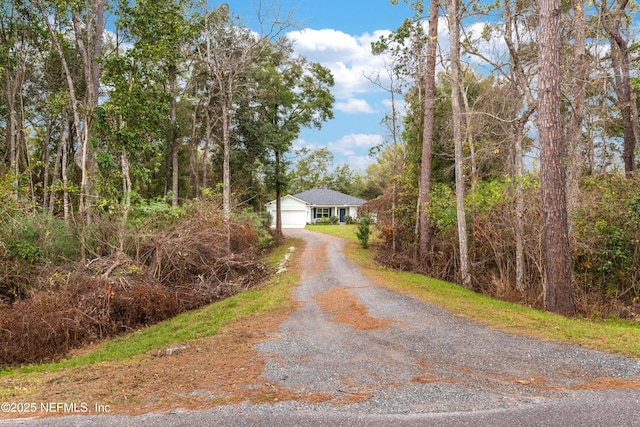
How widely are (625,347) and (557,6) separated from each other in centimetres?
664

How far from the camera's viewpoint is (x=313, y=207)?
42281mm

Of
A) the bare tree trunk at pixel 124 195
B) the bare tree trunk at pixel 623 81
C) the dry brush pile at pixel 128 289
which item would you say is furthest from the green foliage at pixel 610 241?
the bare tree trunk at pixel 124 195

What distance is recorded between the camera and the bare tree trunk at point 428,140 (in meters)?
14.0

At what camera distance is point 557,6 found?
8180 mm

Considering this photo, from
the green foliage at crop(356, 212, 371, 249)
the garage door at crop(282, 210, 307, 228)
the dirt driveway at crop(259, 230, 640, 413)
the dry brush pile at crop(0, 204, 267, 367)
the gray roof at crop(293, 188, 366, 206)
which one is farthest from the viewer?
the gray roof at crop(293, 188, 366, 206)

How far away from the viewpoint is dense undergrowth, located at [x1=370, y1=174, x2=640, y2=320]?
9.90 meters

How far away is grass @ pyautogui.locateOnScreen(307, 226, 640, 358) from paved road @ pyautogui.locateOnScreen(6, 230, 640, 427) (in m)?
0.44

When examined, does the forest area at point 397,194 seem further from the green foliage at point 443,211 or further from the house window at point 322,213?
the house window at point 322,213

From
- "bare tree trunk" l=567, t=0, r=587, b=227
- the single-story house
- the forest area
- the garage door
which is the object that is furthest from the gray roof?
"bare tree trunk" l=567, t=0, r=587, b=227

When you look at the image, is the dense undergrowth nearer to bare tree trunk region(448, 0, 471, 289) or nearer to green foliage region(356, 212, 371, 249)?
bare tree trunk region(448, 0, 471, 289)

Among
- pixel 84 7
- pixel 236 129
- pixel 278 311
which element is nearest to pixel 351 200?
pixel 236 129

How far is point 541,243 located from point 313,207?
32553 mm

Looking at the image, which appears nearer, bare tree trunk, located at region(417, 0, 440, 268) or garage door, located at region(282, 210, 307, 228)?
bare tree trunk, located at region(417, 0, 440, 268)

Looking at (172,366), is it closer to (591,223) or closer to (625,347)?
(625,347)
